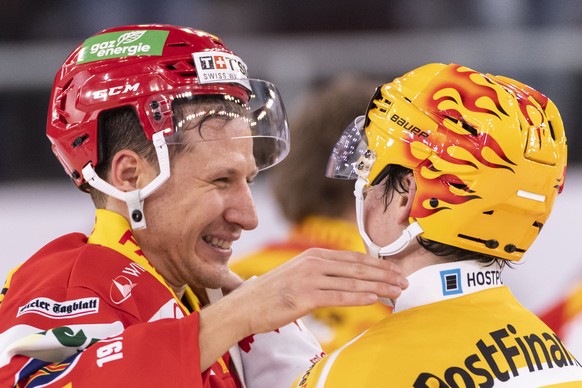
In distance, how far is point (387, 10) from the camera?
21.2 ft

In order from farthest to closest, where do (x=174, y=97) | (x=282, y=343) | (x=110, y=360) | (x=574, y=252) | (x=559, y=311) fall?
(x=574, y=252), (x=559, y=311), (x=282, y=343), (x=174, y=97), (x=110, y=360)

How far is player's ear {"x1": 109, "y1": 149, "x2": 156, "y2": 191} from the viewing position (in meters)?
2.88

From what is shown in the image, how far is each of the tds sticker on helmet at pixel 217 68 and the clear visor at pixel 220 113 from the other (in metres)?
0.02

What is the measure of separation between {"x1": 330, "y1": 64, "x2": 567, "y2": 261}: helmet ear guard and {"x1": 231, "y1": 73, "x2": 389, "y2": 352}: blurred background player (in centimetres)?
187

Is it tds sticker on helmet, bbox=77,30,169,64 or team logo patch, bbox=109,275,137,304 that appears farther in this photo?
tds sticker on helmet, bbox=77,30,169,64

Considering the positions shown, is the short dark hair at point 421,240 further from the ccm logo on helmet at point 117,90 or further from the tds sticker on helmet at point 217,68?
the ccm logo on helmet at point 117,90

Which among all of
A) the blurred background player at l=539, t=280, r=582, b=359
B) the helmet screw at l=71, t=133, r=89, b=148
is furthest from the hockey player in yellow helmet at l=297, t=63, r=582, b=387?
the blurred background player at l=539, t=280, r=582, b=359

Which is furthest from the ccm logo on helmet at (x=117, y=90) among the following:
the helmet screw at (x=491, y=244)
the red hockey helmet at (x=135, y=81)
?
the helmet screw at (x=491, y=244)

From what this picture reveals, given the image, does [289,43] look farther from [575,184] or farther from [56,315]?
[56,315]

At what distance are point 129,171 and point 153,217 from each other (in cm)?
15

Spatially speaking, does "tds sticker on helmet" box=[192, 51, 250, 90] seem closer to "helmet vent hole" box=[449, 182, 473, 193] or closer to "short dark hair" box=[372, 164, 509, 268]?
"short dark hair" box=[372, 164, 509, 268]

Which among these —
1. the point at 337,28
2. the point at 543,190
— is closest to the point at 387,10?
the point at 337,28

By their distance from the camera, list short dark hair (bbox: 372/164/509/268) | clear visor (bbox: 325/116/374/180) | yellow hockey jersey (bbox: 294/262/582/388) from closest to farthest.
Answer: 1. yellow hockey jersey (bbox: 294/262/582/388)
2. short dark hair (bbox: 372/164/509/268)
3. clear visor (bbox: 325/116/374/180)

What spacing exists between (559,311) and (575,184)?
112 cm
